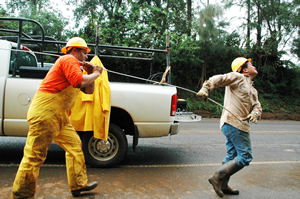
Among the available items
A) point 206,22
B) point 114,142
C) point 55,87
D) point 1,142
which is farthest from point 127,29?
point 55,87

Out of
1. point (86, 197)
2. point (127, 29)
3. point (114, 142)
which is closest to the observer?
point (86, 197)

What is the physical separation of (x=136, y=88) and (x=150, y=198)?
1.93 metres

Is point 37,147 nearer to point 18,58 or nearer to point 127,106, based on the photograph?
point 127,106

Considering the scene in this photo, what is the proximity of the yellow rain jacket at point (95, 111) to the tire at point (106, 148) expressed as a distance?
32 cm

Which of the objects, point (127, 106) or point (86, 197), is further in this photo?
point (127, 106)

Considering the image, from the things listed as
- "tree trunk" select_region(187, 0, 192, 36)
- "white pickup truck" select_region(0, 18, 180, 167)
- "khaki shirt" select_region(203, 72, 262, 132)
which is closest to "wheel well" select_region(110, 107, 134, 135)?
"white pickup truck" select_region(0, 18, 180, 167)

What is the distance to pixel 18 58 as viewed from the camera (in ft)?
15.6

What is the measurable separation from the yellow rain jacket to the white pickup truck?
29 cm

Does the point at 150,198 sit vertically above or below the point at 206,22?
below

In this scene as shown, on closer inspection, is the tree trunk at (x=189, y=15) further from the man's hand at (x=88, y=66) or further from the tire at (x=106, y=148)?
the man's hand at (x=88, y=66)

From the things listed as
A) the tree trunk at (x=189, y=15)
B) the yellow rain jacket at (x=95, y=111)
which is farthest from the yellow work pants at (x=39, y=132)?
the tree trunk at (x=189, y=15)

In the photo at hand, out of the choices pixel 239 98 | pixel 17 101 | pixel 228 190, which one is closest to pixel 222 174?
pixel 228 190

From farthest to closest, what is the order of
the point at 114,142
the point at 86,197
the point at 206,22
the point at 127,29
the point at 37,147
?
the point at 206,22
the point at 127,29
the point at 114,142
the point at 86,197
the point at 37,147

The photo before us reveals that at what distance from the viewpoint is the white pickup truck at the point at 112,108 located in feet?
14.1
